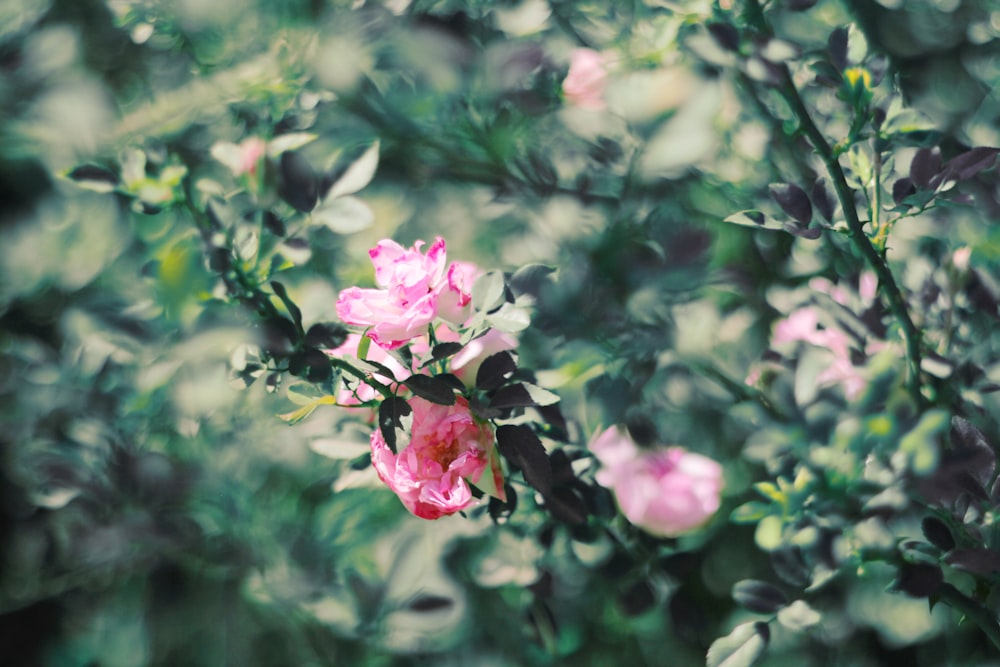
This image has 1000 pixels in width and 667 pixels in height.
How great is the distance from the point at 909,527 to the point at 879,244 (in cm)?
29

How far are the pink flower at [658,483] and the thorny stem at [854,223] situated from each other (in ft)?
0.79

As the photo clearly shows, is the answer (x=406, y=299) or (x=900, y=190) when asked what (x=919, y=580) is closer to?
(x=900, y=190)

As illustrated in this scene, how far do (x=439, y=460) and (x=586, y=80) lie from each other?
54cm

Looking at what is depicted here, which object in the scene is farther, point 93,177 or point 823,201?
point 93,177

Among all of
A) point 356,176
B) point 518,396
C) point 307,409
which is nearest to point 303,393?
point 307,409

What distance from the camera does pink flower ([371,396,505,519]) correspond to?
609 mm

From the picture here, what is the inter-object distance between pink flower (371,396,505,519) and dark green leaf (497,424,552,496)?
3 cm

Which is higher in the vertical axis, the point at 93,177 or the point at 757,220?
the point at 757,220

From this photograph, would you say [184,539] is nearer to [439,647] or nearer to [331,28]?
[439,647]

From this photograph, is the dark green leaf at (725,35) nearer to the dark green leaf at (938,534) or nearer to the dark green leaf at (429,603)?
the dark green leaf at (938,534)

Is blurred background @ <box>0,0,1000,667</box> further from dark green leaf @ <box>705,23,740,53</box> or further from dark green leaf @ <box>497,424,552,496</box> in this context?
dark green leaf @ <box>497,424,552,496</box>

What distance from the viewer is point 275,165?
33.2 inches

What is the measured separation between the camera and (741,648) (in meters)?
0.68

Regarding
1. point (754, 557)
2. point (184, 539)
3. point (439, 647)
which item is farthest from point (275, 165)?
point (754, 557)
